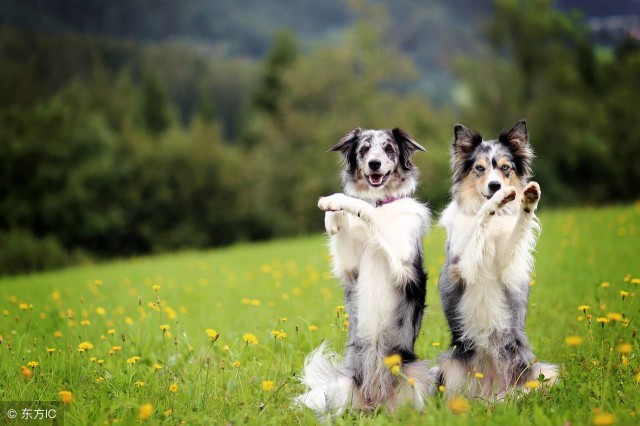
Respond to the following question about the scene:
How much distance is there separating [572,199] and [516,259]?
1152 inches

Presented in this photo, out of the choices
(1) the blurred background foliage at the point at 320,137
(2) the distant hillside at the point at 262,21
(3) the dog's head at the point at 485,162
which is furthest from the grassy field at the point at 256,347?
(2) the distant hillside at the point at 262,21

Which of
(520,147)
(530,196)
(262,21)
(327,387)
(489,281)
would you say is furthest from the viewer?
(262,21)

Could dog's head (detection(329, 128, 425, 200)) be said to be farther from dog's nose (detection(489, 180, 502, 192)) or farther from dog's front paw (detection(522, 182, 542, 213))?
dog's front paw (detection(522, 182, 542, 213))

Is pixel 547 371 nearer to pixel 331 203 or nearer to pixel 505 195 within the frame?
pixel 505 195

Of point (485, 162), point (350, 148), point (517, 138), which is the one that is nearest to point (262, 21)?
point (350, 148)

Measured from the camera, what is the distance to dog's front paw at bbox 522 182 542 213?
3.85 meters

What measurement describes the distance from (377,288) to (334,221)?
63 cm

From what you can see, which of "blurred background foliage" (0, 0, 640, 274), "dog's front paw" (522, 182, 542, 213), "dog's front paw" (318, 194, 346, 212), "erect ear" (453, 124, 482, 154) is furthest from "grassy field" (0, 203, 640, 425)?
"blurred background foliage" (0, 0, 640, 274)

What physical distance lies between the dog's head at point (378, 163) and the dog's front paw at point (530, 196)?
3.15 ft

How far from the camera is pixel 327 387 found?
4.39 m

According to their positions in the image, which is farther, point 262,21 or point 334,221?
point 262,21

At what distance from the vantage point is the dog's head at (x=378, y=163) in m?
4.46

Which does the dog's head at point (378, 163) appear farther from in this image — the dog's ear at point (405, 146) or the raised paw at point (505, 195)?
the raised paw at point (505, 195)

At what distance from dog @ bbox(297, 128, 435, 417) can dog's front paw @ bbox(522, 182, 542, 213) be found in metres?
0.82
